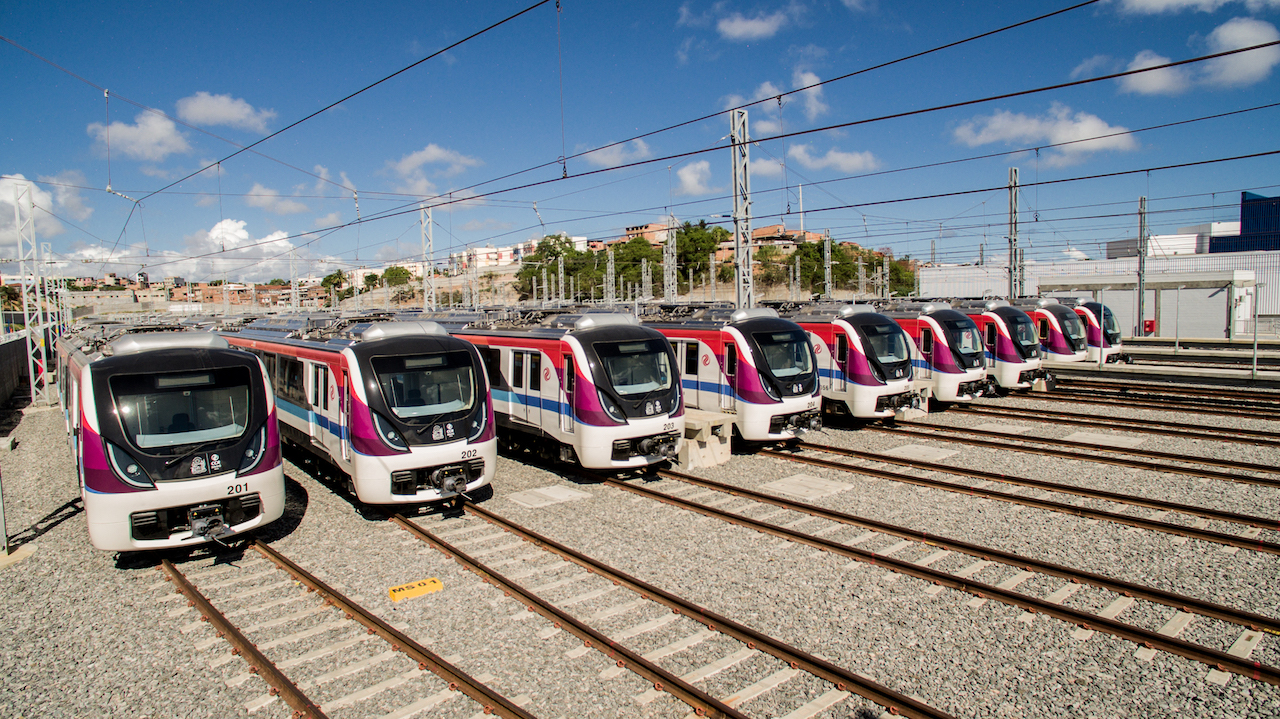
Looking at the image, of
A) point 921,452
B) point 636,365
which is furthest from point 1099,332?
point 636,365

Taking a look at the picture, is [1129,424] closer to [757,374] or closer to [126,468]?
[757,374]

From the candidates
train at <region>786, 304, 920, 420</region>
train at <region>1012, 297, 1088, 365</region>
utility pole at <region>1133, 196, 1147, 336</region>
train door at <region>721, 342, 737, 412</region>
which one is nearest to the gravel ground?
train door at <region>721, 342, 737, 412</region>

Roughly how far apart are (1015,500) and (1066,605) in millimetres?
3746

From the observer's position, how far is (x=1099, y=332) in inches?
1001

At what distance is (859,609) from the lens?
7.20 meters

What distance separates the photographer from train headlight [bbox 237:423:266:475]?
8.60 metres

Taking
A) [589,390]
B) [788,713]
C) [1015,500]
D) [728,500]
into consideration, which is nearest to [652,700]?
[788,713]

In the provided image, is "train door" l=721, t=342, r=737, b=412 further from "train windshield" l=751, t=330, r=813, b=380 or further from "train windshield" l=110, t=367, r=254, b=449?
"train windshield" l=110, t=367, r=254, b=449

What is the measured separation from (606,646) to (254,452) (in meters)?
5.28

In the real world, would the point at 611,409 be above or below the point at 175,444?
below

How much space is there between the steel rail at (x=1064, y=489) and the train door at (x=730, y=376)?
1426 mm

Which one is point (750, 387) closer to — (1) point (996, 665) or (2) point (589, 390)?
(2) point (589, 390)

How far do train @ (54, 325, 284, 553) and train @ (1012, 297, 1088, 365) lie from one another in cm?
2344

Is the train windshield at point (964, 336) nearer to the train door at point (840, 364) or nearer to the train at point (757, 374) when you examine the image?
the train door at point (840, 364)
